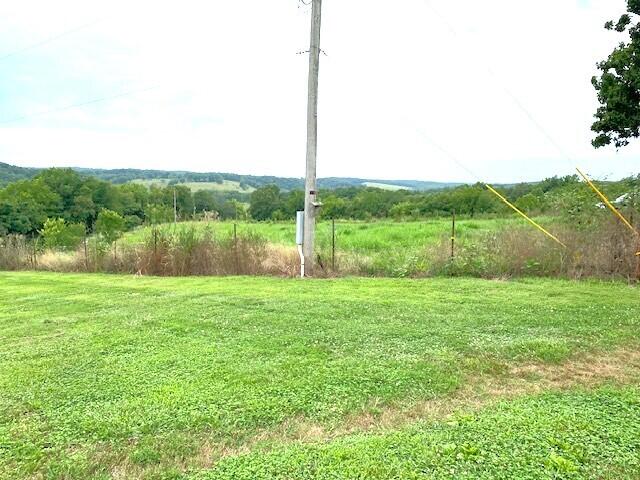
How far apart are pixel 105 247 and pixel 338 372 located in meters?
11.6

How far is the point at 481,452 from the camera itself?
2660mm

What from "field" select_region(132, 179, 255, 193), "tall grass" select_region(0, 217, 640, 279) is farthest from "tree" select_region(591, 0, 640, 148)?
"field" select_region(132, 179, 255, 193)

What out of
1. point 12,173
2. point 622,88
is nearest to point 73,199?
point 12,173

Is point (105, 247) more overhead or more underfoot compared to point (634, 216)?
more underfoot

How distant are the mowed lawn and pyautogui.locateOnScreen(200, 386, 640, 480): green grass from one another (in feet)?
0.04

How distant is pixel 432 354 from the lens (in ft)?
14.2

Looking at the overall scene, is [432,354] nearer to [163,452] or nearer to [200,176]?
[163,452]

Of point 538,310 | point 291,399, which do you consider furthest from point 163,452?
point 538,310

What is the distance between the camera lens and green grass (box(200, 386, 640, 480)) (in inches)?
98.0

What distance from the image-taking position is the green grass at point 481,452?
2488 millimetres

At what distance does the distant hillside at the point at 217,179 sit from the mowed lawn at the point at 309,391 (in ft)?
97.9

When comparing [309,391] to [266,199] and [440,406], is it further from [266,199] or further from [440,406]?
[266,199]

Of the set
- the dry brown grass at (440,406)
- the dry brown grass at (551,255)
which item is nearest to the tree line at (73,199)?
the dry brown grass at (551,255)

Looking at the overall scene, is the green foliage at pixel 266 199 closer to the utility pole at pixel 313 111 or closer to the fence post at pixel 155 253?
the fence post at pixel 155 253
